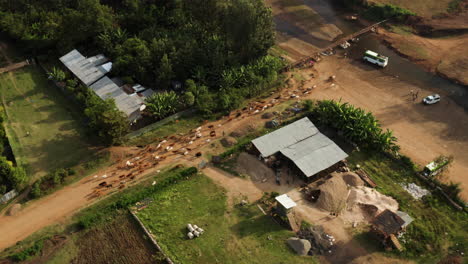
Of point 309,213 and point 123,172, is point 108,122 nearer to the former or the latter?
point 123,172

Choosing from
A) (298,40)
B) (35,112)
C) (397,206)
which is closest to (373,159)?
(397,206)

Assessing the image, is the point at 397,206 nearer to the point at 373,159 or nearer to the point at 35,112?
the point at 373,159

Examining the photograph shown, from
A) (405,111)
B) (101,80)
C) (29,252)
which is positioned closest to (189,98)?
(101,80)

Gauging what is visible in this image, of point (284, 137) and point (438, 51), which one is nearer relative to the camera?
Answer: point (284, 137)

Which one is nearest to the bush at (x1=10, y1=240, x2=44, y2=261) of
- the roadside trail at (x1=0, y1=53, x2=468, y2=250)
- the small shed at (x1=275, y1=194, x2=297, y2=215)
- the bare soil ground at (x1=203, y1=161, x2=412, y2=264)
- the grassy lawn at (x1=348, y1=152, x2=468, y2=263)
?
the roadside trail at (x1=0, y1=53, x2=468, y2=250)

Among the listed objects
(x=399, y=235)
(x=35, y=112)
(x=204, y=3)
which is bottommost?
(x=399, y=235)

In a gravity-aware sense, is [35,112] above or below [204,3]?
below

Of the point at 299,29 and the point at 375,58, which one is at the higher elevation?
the point at 299,29
